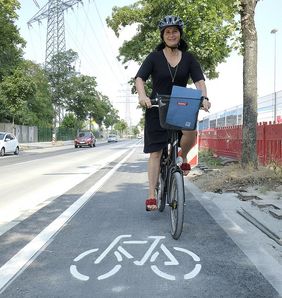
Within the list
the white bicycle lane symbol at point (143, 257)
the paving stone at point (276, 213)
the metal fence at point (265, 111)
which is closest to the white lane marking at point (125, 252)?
the white bicycle lane symbol at point (143, 257)

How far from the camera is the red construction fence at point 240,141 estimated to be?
38.3 feet

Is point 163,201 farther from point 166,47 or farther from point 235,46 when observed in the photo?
point 235,46

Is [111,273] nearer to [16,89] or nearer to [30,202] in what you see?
[30,202]

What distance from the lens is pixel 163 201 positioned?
617 centimetres

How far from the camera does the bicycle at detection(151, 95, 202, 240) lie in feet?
16.7

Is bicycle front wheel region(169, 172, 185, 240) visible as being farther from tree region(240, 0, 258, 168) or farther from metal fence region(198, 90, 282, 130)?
metal fence region(198, 90, 282, 130)

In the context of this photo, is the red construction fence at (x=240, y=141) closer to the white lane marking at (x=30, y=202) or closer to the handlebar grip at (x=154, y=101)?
the white lane marking at (x=30, y=202)

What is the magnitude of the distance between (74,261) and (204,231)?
1762 mm

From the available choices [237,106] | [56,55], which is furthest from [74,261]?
[56,55]

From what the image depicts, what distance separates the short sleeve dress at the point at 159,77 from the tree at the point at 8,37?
31905 millimetres

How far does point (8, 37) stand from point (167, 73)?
3641 centimetres

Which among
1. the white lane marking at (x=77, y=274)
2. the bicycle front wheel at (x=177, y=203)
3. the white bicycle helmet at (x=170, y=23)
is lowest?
the white lane marking at (x=77, y=274)

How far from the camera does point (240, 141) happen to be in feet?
51.7

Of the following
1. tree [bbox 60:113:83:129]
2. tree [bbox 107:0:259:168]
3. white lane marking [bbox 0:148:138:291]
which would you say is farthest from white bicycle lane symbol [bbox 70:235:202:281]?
tree [bbox 60:113:83:129]
